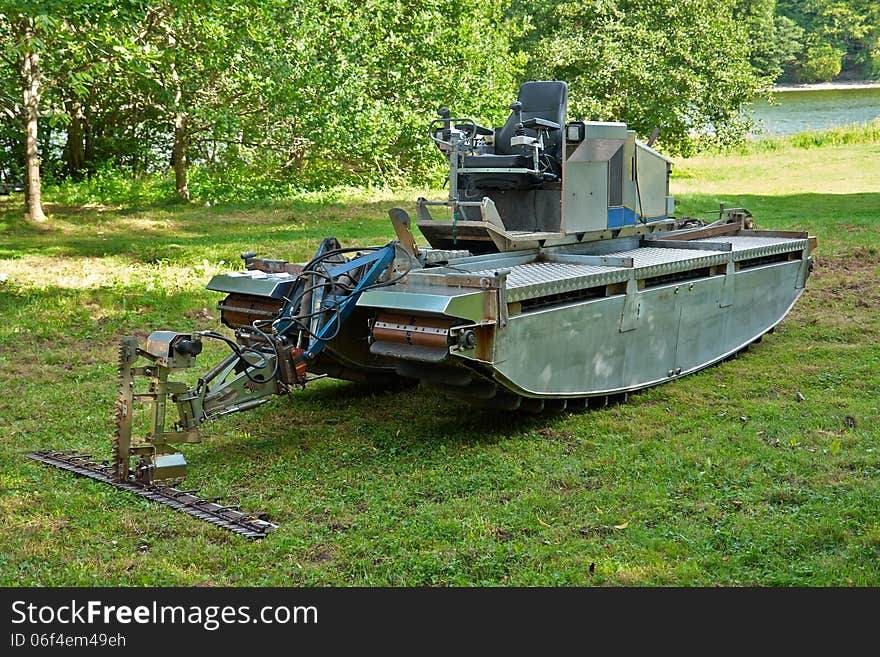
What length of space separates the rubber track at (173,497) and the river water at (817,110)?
30698 millimetres

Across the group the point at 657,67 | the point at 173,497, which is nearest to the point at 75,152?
the point at 657,67

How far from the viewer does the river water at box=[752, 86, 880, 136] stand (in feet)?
126

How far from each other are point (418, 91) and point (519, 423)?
15.3 metres

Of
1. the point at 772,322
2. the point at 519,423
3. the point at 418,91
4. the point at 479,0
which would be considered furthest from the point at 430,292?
the point at 479,0

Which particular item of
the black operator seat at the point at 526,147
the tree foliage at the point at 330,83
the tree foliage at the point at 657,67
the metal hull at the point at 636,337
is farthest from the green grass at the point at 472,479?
the tree foliage at the point at 657,67

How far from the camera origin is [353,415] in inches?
316

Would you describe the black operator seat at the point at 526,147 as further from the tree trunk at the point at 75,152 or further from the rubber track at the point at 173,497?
the tree trunk at the point at 75,152

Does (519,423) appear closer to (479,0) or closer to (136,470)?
(136,470)

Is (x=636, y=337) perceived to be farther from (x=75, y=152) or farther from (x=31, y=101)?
(x=75, y=152)

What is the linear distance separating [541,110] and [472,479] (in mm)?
3688

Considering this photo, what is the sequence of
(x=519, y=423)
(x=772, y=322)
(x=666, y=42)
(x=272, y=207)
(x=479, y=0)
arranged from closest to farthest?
(x=519, y=423)
(x=772, y=322)
(x=272, y=207)
(x=479, y=0)
(x=666, y=42)

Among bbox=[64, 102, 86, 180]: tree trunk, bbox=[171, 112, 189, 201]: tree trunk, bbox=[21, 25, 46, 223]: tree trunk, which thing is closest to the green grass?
Answer: bbox=[21, 25, 46, 223]: tree trunk

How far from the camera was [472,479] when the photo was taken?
20.9 ft

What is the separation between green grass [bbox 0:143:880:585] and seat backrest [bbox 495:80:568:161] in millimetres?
2182
